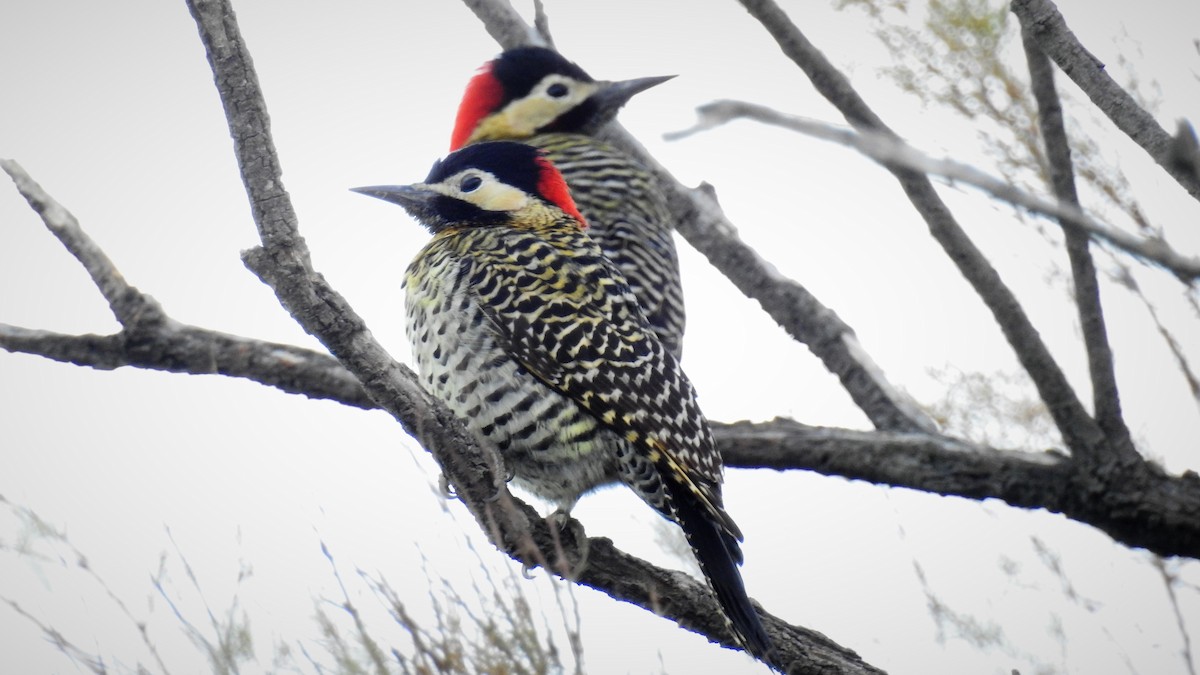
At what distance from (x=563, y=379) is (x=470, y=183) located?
3.65ft

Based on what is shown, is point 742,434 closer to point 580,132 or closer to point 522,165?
point 522,165

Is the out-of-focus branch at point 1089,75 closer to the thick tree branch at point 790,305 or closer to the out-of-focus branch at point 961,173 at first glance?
the thick tree branch at point 790,305

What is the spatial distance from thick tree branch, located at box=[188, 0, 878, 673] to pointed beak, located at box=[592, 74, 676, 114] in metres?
2.99

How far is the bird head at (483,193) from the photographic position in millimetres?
4500

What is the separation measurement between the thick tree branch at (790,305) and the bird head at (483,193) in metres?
0.60

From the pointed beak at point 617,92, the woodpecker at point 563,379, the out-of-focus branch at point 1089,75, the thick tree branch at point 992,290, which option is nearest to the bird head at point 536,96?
the pointed beak at point 617,92

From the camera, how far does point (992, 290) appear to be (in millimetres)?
3273

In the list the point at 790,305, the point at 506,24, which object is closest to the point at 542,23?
the point at 506,24

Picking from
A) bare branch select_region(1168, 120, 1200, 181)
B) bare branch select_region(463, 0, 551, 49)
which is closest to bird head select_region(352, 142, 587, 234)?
bare branch select_region(463, 0, 551, 49)

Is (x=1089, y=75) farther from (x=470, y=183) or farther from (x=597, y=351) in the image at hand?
(x=470, y=183)

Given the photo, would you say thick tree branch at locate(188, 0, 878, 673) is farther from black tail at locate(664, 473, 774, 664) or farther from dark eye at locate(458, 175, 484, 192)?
dark eye at locate(458, 175, 484, 192)

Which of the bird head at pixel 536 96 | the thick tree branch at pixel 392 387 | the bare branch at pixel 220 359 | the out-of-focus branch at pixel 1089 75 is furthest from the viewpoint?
the bird head at pixel 536 96

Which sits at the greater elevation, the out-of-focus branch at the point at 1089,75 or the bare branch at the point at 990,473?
the out-of-focus branch at the point at 1089,75

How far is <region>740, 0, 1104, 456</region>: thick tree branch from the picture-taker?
128 inches
